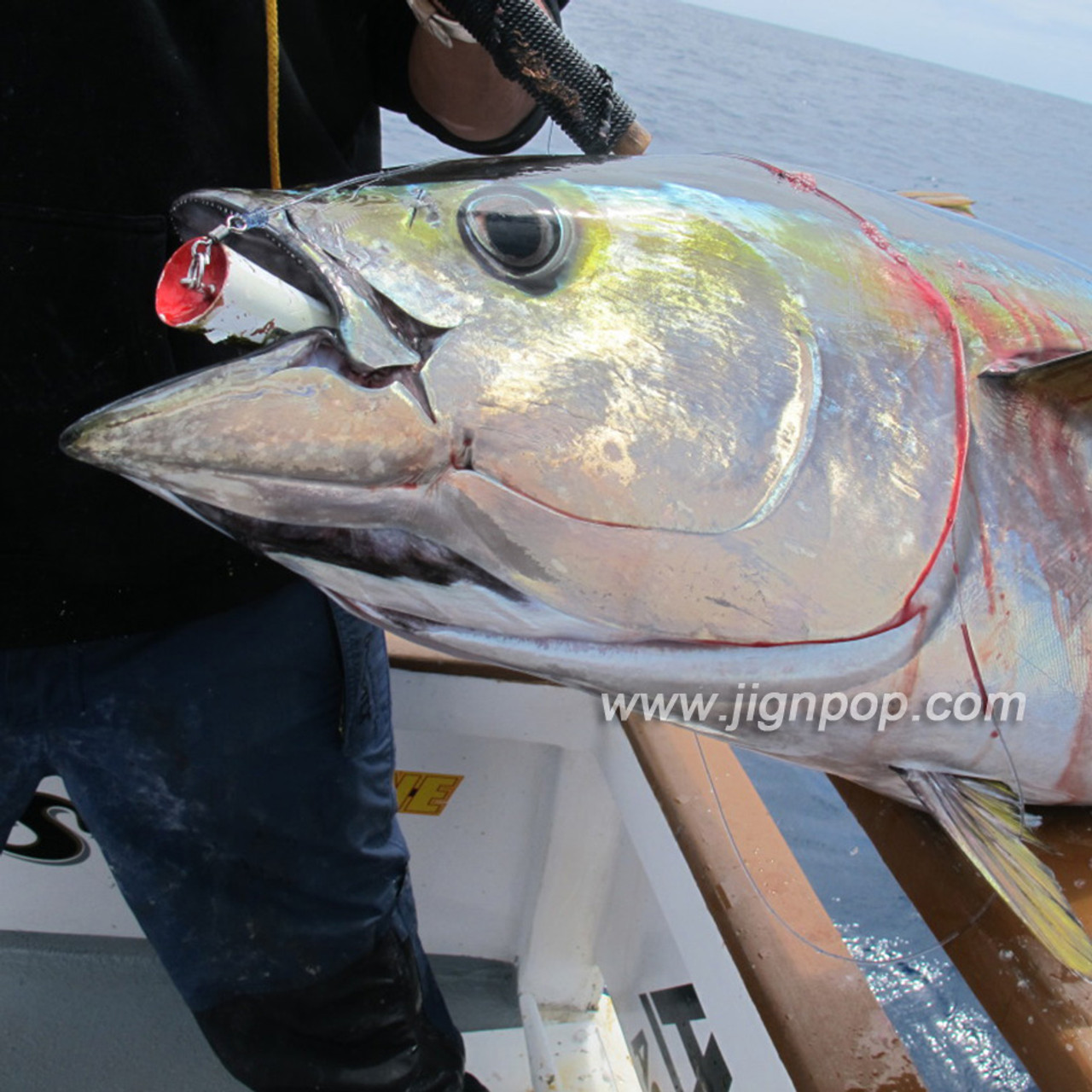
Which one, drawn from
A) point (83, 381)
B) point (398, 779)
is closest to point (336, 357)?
point (83, 381)

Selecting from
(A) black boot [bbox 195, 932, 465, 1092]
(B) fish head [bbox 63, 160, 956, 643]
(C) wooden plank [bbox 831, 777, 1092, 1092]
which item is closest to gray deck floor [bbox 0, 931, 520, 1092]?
(A) black boot [bbox 195, 932, 465, 1092]

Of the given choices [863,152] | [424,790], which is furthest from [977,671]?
[863,152]

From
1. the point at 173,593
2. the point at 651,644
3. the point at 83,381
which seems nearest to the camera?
the point at 651,644

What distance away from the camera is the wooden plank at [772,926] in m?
1.06

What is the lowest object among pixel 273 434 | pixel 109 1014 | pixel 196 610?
pixel 109 1014

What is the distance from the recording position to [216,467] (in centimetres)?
66

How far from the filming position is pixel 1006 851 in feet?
3.04

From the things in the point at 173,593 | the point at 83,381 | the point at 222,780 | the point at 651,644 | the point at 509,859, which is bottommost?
the point at 509,859

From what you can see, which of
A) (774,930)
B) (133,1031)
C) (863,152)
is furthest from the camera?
(863,152)

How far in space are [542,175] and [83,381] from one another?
0.59 metres

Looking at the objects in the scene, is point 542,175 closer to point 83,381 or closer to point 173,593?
point 83,381

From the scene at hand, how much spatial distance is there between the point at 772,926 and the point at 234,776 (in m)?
0.72

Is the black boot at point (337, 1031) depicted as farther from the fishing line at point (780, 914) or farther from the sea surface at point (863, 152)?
the sea surface at point (863, 152)

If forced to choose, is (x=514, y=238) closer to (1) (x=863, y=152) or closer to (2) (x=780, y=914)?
(2) (x=780, y=914)
